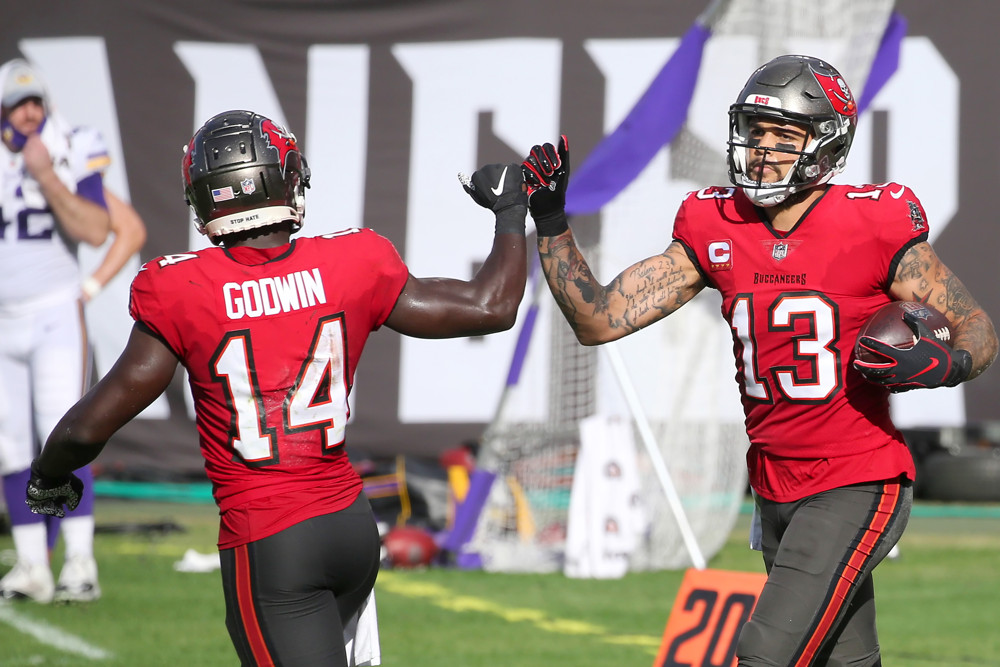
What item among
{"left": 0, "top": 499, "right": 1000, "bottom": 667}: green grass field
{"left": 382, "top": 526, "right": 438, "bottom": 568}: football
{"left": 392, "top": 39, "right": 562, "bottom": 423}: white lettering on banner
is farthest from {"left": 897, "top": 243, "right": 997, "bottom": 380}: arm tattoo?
{"left": 392, "top": 39, "right": 562, "bottom": 423}: white lettering on banner

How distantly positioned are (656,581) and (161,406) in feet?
18.5

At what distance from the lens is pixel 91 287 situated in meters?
7.21

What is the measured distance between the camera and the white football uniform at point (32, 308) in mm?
6902

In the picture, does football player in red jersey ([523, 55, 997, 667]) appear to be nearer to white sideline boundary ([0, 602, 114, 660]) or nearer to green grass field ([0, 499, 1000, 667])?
green grass field ([0, 499, 1000, 667])

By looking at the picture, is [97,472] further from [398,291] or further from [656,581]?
[398,291]

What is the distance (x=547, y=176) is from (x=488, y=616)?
366 centimetres

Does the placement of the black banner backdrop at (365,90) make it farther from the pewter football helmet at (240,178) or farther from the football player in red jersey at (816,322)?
the pewter football helmet at (240,178)

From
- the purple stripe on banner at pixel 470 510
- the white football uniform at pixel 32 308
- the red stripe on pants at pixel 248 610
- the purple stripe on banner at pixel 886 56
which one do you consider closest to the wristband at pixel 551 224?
the red stripe on pants at pixel 248 610

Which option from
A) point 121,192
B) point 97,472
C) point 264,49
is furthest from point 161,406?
point 264,49

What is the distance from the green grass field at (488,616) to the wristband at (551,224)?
2.48 metres

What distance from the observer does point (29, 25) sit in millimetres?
11969

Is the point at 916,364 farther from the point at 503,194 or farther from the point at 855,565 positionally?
the point at 503,194

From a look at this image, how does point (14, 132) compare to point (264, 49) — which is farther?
point (264, 49)

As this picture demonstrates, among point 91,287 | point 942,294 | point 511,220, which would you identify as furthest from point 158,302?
point 91,287
